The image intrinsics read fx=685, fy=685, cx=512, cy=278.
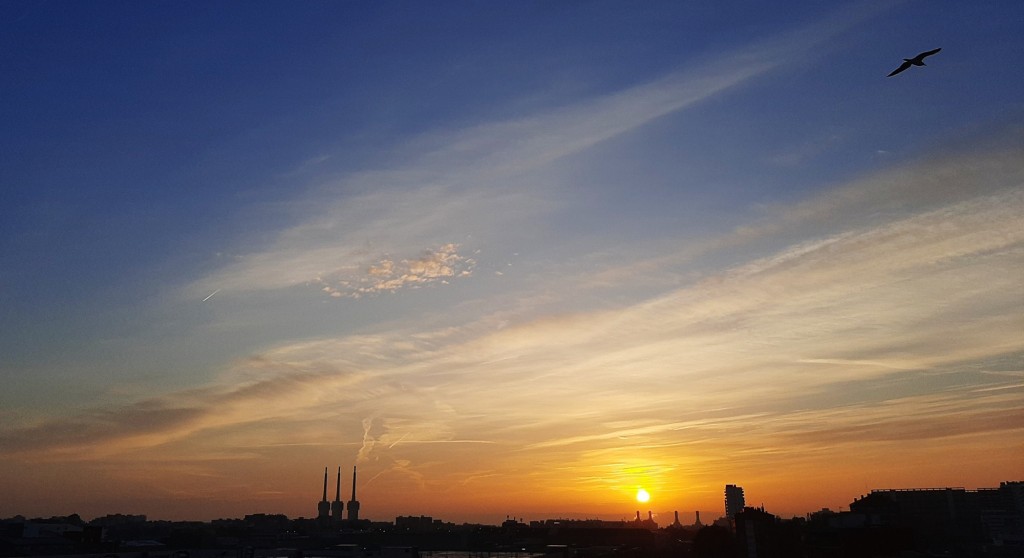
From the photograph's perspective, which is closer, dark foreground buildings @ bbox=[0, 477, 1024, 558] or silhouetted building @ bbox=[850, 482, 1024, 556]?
dark foreground buildings @ bbox=[0, 477, 1024, 558]

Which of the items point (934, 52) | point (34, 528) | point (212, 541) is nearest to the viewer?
point (934, 52)

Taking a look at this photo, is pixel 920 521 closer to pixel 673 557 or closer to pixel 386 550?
pixel 673 557

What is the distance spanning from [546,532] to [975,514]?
395 ft

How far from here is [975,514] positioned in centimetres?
19175

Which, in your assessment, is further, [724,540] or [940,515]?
[940,515]

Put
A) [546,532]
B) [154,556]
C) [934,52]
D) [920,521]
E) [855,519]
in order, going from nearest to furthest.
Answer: [934,52]
[154,556]
[855,519]
[920,521]
[546,532]

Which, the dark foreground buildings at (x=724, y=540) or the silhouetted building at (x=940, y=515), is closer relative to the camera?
the dark foreground buildings at (x=724, y=540)

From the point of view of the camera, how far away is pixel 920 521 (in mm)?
172500

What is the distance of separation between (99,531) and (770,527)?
10425 centimetres

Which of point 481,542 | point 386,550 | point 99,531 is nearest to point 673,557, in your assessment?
point 481,542

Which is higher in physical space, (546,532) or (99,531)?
(99,531)

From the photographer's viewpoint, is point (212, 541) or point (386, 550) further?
point (212, 541)

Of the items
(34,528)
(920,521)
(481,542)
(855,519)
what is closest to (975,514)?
(920,521)

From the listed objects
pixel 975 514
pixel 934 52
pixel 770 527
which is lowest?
pixel 975 514
